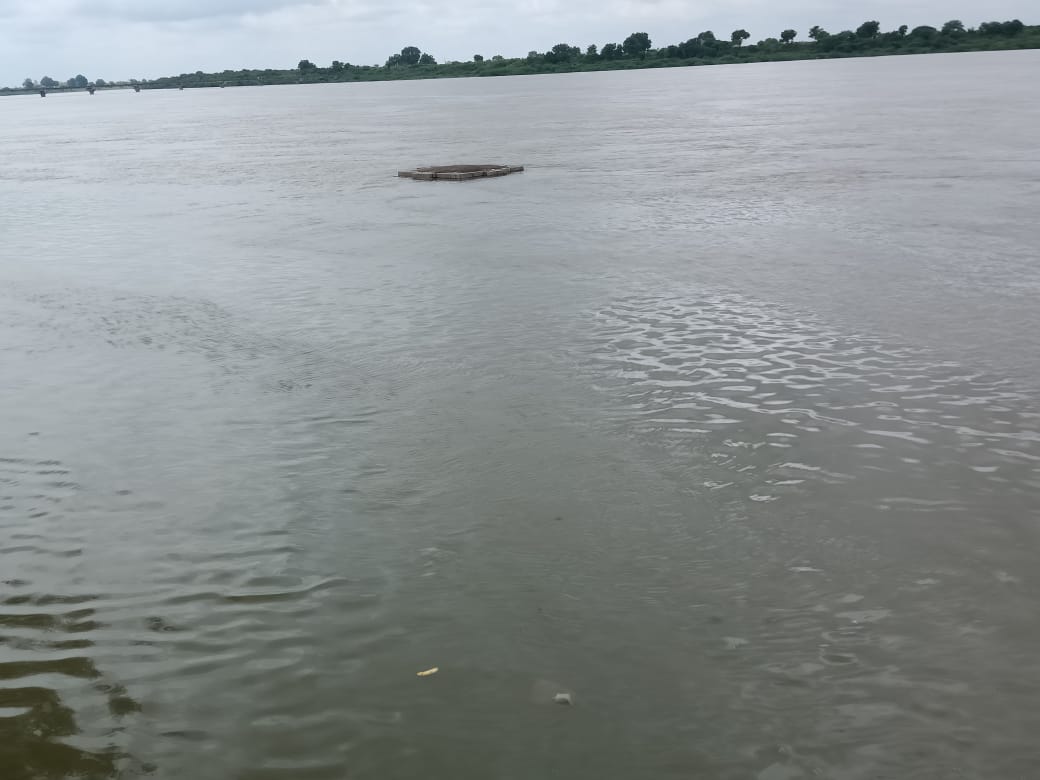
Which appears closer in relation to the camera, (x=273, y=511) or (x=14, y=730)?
(x=14, y=730)

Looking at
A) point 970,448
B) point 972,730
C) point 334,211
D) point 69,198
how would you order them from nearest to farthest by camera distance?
point 972,730
point 970,448
point 334,211
point 69,198

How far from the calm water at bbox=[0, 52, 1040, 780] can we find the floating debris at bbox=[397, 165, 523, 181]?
14.6 metres

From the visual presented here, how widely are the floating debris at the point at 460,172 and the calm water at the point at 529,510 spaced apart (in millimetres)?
14623

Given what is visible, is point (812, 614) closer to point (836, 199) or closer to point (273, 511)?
point (273, 511)

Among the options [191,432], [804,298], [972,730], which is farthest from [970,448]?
[191,432]

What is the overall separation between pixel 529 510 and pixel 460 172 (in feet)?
95.0

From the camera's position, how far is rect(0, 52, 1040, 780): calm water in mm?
5559

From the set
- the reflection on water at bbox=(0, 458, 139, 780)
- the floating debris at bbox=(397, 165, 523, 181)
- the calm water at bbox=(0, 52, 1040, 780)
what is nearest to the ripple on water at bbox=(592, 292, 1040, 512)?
the calm water at bbox=(0, 52, 1040, 780)

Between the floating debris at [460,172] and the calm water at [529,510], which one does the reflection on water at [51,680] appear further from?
the floating debris at [460,172]

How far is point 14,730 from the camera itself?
562 cm

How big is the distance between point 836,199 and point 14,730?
25717 millimetres

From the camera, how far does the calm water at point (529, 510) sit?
5559mm

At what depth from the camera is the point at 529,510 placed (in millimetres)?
8477

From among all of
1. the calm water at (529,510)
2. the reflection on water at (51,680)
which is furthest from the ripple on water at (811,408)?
the reflection on water at (51,680)
